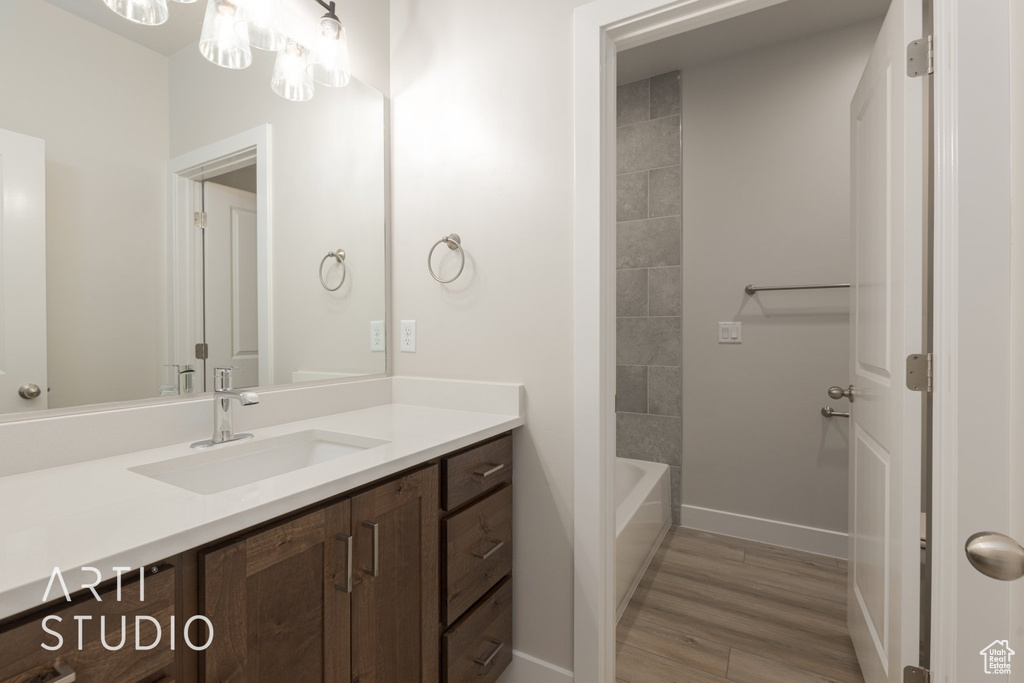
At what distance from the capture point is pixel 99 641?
0.57m

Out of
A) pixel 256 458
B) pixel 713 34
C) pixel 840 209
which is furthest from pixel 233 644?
pixel 713 34

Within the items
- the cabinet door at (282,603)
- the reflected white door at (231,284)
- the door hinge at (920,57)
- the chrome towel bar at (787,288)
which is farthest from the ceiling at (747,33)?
the cabinet door at (282,603)

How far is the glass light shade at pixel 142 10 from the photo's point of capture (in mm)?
1034

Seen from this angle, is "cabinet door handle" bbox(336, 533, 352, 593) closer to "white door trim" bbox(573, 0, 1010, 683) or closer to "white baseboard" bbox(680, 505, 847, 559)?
"white door trim" bbox(573, 0, 1010, 683)

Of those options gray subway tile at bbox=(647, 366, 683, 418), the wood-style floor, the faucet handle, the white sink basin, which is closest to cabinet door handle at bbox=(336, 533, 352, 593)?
the white sink basin

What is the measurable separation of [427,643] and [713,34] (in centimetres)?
283

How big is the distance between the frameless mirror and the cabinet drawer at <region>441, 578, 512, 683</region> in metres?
0.85

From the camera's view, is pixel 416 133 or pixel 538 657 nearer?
pixel 538 657

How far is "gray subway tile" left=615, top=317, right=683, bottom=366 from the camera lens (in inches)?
105

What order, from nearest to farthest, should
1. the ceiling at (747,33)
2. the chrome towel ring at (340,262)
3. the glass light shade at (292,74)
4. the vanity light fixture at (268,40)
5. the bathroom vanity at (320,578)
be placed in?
the bathroom vanity at (320,578) → the vanity light fixture at (268,40) → the glass light shade at (292,74) → the chrome towel ring at (340,262) → the ceiling at (747,33)

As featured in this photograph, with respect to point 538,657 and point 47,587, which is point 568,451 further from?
point 47,587

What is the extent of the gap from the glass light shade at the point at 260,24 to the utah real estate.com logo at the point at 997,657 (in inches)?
81.9

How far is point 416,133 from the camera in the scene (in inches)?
65.1

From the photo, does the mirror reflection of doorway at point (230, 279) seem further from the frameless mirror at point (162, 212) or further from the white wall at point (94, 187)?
the white wall at point (94, 187)
